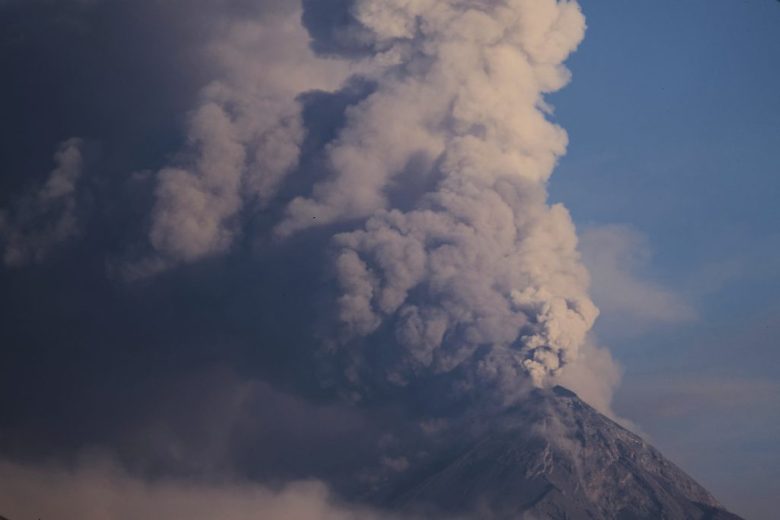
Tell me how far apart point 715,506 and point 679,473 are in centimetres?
370

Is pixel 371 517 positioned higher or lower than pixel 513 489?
lower

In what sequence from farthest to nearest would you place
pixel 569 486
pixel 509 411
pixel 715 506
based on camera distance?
1. pixel 715 506
2. pixel 569 486
3. pixel 509 411

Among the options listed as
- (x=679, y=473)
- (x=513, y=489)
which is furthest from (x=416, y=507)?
(x=679, y=473)

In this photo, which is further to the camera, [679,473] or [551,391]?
[679,473]

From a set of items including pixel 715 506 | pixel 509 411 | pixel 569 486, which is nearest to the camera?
pixel 509 411

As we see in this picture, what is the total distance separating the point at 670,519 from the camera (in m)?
67.9

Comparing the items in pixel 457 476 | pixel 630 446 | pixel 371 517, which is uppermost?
pixel 630 446

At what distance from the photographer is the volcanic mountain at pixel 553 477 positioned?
6600 centimetres

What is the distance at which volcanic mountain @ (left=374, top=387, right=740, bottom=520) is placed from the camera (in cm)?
6600

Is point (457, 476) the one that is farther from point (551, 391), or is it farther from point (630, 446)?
point (630, 446)

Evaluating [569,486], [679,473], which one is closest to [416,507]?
[569,486]

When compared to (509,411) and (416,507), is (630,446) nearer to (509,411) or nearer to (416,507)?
(509,411)

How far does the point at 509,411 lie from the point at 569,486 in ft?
29.9

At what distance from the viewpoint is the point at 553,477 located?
69438mm
